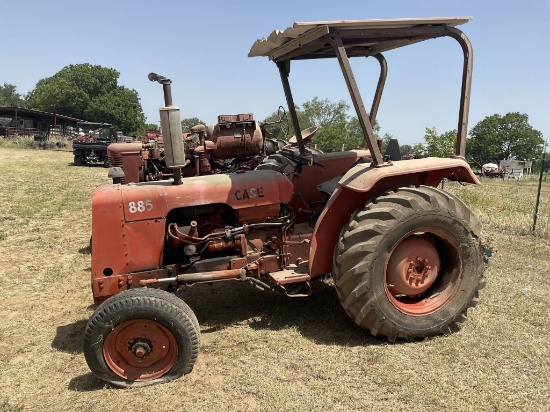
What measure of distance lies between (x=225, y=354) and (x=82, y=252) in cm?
430

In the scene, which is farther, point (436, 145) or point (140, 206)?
point (436, 145)

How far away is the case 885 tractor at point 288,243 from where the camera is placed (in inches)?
128

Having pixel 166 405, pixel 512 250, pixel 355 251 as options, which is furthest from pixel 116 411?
pixel 512 250

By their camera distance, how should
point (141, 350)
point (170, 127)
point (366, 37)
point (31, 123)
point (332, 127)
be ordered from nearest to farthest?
point (141, 350), point (170, 127), point (366, 37), point (332, 127), point (31, 123)

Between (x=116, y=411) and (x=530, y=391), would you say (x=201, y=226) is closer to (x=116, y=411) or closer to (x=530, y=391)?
(x=116, y=411)

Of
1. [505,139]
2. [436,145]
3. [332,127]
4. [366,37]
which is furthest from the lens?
[505,139]

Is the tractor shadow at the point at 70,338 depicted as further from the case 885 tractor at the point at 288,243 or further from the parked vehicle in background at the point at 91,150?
the parked vehicle in background at the point at 91,150

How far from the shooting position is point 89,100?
2157 inches

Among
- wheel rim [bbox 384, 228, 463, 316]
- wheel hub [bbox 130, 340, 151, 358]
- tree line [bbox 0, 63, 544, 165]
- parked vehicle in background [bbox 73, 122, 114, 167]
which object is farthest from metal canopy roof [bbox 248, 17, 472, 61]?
tree line [bbox 0, 63, 544, 165]

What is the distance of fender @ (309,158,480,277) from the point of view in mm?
3727

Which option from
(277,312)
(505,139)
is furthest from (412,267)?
(505,139)

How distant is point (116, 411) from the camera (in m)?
2.90

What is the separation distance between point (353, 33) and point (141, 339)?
115 inches

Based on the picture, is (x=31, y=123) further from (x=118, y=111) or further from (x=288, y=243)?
(x=288, y=243)
